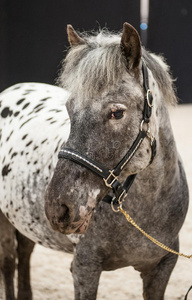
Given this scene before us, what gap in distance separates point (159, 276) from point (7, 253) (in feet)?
3.85

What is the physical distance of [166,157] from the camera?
1.99 meters

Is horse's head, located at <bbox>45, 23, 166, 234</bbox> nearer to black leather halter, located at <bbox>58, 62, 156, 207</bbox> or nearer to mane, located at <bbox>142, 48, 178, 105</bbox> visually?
black leather halter, located at <bbox>58, 62, 156, 207</bbox>

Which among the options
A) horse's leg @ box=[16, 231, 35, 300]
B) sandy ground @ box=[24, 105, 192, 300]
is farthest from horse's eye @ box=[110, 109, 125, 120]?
sandy ground @ box=[24, 105, 192, 300]

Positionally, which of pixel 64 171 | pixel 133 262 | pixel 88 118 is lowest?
pixel 133 262

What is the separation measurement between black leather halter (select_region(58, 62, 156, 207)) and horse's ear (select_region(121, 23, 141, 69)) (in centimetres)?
9

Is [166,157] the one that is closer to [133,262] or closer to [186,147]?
[133,262]

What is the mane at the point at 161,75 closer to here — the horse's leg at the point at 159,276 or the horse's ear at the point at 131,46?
the horse's ear at the point at 131,46

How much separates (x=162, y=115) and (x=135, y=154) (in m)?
0.32

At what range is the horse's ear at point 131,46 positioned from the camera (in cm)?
160

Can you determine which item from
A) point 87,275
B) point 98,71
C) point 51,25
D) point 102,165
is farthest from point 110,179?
point 51,25

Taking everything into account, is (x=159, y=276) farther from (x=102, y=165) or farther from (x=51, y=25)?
(x=51, y=25)

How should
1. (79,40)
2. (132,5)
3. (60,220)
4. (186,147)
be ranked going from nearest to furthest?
(60,220) → (79,40) → (186,147) → (132,5)

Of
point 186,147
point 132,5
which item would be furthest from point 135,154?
point 132,5

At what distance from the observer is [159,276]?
88.3 inches
